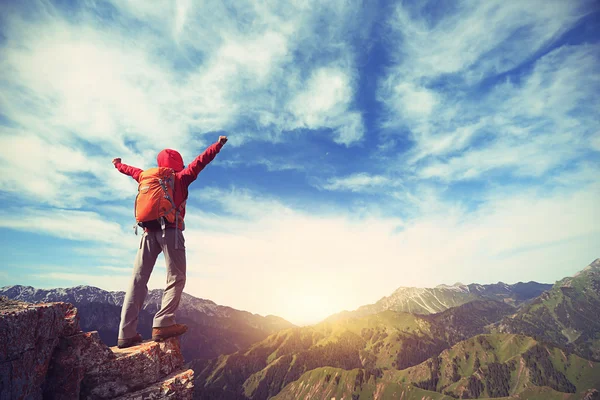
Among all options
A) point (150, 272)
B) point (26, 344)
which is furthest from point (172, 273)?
point (26, 344)

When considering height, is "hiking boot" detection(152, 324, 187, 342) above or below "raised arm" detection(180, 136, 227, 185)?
below

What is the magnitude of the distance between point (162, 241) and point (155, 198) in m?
1.21

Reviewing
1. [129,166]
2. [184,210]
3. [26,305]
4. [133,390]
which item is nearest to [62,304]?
[26,305]

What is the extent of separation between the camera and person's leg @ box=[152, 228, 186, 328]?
7.19m

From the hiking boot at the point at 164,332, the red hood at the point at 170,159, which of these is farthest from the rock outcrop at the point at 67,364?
the red hood at the point at 170,159

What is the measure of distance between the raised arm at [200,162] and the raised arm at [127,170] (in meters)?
1.75

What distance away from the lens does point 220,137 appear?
8.29 m

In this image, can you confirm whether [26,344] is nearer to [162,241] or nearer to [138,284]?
[138,284]

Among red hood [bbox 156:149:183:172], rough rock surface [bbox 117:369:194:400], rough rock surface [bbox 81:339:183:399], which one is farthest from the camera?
red hood [bbox 156:149:183:172]

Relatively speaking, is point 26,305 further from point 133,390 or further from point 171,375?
point 171,375

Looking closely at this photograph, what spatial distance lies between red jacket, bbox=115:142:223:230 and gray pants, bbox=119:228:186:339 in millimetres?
528

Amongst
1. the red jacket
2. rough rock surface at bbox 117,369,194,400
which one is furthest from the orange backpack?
rough rock surface at bbox 117,369,194,400

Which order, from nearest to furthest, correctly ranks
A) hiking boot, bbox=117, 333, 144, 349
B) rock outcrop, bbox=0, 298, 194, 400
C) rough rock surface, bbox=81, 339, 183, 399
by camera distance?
rock outcrop, bbox=0, 298, 194, 400, rough rock surface, bbox=81, 339, 183, 399, hiking boot, bbox=117, 333, 144, 349

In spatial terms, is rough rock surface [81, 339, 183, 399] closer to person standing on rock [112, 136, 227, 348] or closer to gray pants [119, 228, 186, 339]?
person standing on rock [112, 136, 227, 348]
